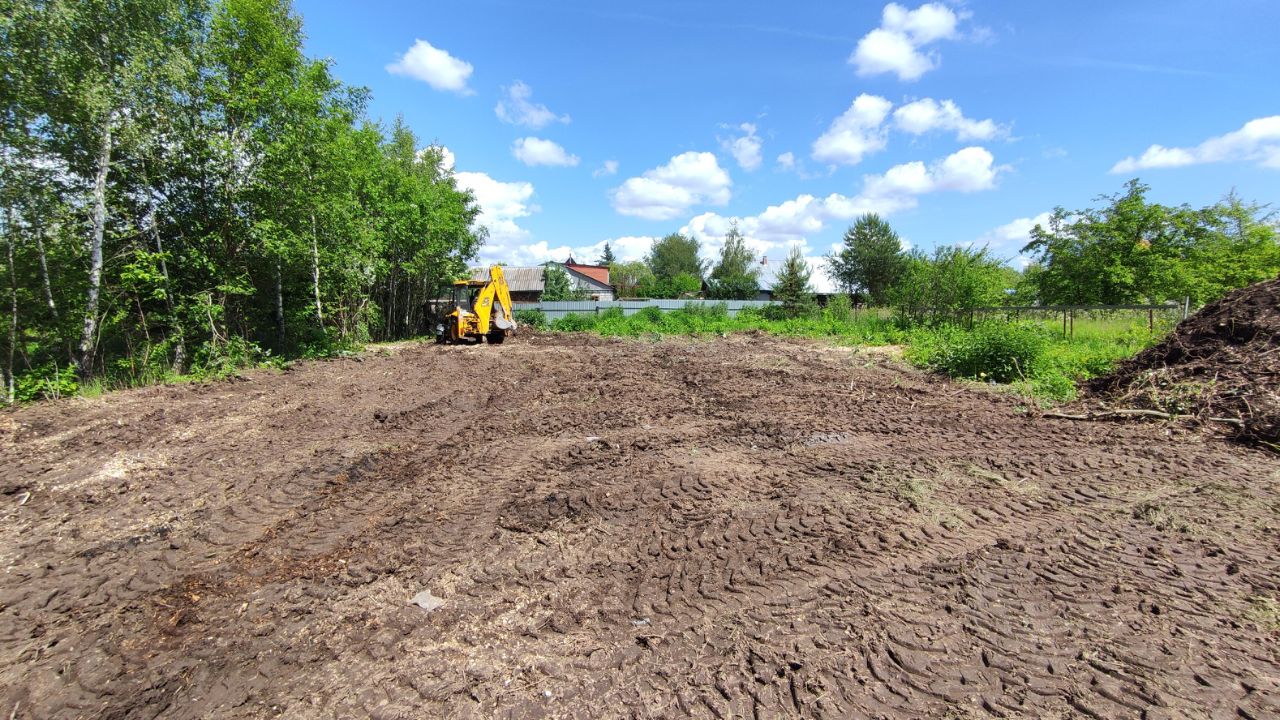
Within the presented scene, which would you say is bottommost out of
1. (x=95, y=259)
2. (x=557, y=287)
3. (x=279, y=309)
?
(x=279, y=309)

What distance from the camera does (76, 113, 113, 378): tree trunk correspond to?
9.02 meters

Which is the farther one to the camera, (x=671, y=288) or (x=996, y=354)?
(x=671, y=288)

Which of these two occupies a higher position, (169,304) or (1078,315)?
(169,304)

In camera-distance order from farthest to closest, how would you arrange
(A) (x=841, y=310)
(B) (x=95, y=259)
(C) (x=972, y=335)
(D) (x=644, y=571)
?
1. (A) (x=841, y=310)
2. (C) (x=972, y=335)
3. (B) (x=95, y=259)
4. (D) (x=644, y=571)

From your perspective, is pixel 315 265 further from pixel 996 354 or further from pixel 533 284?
pixel 533 284

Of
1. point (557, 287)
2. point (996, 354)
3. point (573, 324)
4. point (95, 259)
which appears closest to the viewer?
point (95, 259)

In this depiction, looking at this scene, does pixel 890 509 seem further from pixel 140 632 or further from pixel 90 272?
pixel 90 272

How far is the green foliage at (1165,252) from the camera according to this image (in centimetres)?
2069

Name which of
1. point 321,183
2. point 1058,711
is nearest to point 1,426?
point 321,183

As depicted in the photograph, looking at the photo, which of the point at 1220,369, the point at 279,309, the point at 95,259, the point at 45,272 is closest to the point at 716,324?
the point at 279,309

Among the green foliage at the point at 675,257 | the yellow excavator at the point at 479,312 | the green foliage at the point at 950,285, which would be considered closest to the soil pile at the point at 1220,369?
the green foliage at the point at 950,285

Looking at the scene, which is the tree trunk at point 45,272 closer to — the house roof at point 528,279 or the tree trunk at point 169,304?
the tree trunk at point 169,304

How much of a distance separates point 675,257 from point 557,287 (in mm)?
39093

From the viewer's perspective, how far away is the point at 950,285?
60.3ft
